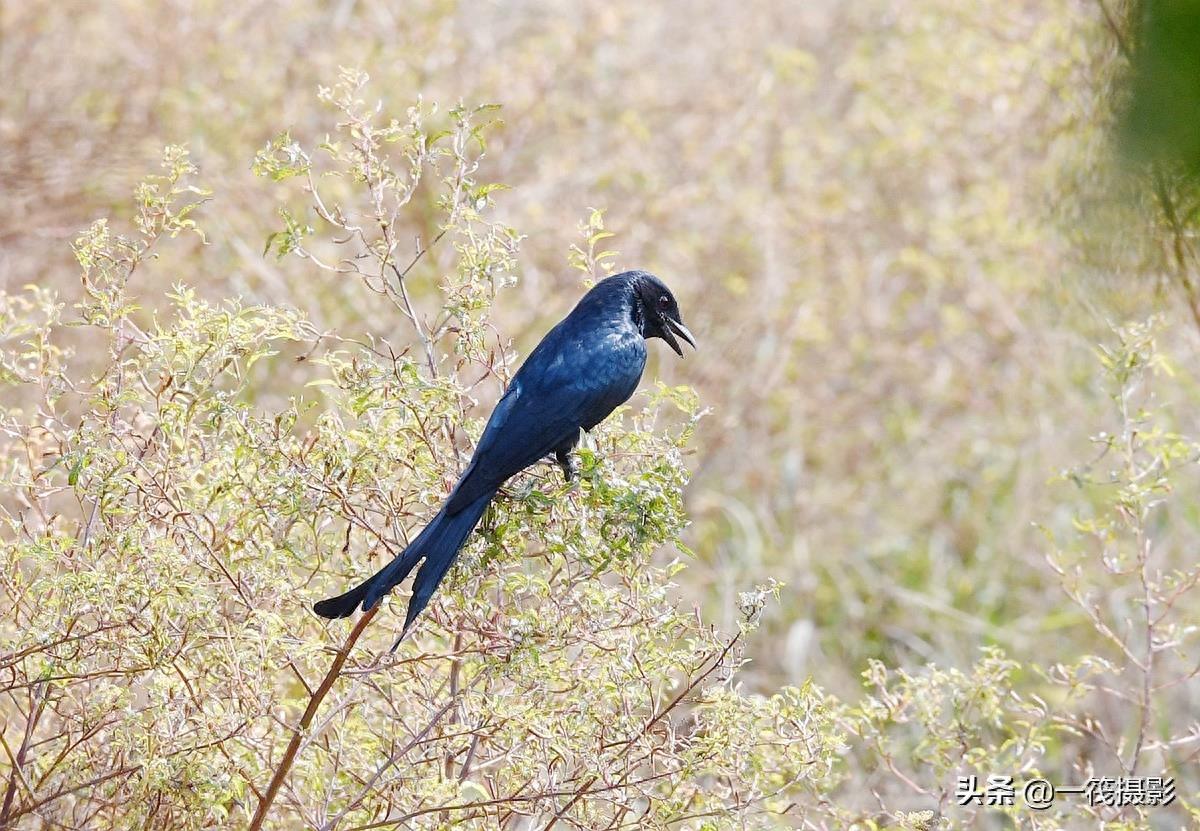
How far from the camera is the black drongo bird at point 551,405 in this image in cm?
279

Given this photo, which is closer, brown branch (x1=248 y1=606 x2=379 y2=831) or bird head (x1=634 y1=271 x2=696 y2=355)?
brown branch (x1=248 y1=606 x2=379 y2=831)

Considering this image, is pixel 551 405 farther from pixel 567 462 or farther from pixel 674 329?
pixel 674 329

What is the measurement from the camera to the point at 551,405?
3.31m

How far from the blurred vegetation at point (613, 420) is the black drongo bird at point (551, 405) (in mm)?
77

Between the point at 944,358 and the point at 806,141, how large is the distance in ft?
4.91

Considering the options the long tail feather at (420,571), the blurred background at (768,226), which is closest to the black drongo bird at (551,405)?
the long tail feather at (420,571)

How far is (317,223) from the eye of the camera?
7.95m

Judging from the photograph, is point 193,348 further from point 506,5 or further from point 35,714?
point 506,5

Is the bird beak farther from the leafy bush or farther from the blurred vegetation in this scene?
the leafy bush

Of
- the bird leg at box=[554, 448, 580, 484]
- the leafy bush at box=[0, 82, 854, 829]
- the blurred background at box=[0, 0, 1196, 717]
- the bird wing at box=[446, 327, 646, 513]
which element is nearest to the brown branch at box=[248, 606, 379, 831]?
the leafy bush at box=[0, 82, 854, 829]

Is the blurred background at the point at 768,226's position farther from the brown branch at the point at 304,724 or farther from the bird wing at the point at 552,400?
the brown branch at the point at 304,724

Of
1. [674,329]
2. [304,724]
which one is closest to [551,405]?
[674,329]

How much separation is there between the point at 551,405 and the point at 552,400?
0.02 m

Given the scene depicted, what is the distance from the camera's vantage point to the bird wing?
297 cm
